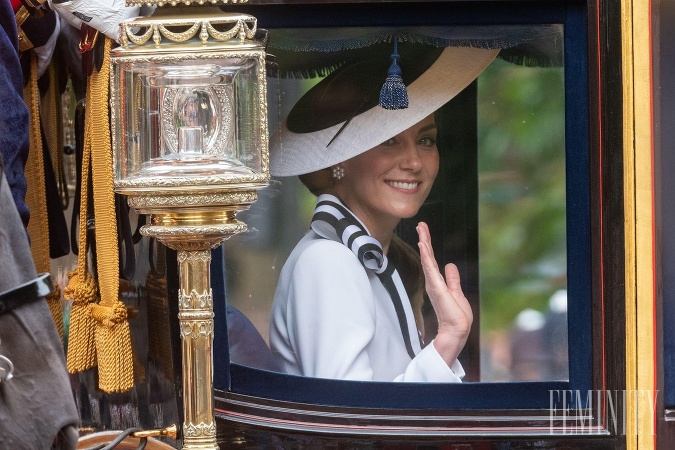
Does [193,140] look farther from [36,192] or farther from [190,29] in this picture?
[36,192]

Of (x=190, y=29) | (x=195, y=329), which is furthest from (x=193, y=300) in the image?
(x=190, y=29)

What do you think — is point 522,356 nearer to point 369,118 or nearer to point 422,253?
point 422,253

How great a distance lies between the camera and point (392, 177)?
248cm

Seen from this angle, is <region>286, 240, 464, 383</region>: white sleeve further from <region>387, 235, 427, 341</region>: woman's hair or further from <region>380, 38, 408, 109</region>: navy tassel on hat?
<region>380, 38, 408, 109</region>: navy tassel on hat

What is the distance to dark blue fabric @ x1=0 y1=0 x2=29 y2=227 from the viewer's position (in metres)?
2.01

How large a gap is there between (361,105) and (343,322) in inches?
18.5

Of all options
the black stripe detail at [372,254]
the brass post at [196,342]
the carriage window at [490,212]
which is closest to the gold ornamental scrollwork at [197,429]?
the brass post at [196,342]

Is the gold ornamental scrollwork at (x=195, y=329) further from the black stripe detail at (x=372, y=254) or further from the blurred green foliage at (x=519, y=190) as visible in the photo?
the blurred green foliage at (x=519, y=190)

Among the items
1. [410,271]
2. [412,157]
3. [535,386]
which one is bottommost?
[535,386]

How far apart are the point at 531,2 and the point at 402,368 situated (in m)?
0.83

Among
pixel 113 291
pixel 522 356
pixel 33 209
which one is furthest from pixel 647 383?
pixel 33 209

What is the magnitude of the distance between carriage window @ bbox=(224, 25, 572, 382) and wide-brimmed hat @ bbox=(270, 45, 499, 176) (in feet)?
0.06

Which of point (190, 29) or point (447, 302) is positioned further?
point (447, 302)

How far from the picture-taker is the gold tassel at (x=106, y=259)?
7.95 ft
